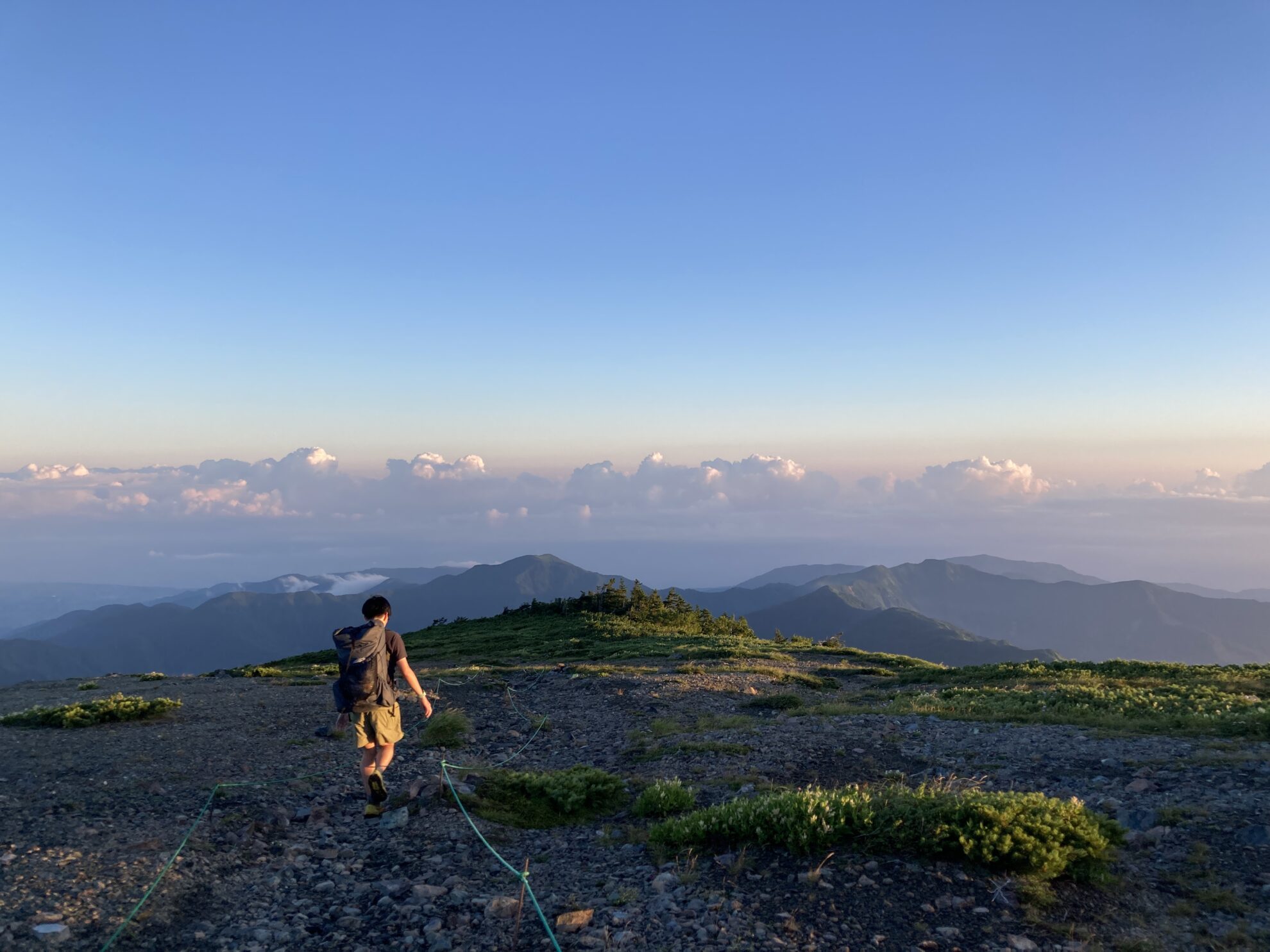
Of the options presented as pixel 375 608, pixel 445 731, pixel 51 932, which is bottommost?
pixel 445 731

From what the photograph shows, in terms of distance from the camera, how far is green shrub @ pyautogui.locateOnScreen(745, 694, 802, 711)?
20.2 m

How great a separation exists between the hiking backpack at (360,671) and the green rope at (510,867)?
1744mm

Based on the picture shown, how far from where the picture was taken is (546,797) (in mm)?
11273

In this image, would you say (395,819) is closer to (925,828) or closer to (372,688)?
(372,688)

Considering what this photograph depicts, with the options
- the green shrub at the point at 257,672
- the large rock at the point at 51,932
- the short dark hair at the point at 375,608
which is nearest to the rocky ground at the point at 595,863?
the large rock at the point at 51,932

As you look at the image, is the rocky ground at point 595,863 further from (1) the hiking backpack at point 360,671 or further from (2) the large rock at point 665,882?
(1) the hiking backpack at point 360,671

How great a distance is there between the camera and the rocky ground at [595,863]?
686 centimetres

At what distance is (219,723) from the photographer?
1783 cm

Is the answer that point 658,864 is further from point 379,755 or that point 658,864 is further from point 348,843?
point 379,755

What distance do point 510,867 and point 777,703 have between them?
46.6ft

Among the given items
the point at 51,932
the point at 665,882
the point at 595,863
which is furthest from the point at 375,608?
the point at 665,882

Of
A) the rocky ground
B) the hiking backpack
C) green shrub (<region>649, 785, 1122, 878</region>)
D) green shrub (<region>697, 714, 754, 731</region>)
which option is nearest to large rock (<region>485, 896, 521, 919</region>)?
the rocky ground

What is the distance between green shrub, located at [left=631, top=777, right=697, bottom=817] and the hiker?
351 cm

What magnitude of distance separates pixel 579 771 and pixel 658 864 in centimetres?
378
